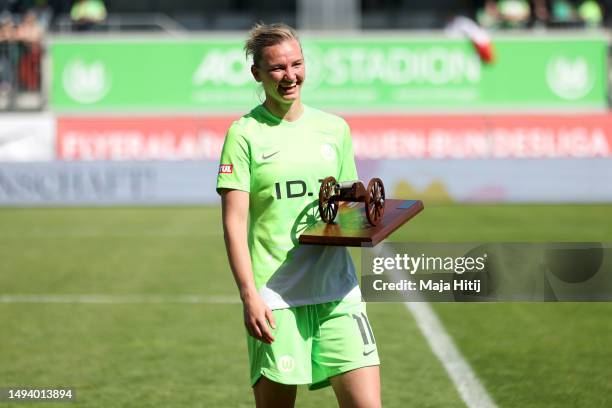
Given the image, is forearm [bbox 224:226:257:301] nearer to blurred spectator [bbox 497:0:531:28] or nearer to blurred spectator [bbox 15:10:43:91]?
blurred spectator [bbox 15:10:43:91]

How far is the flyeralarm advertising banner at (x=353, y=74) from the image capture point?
22578 mm

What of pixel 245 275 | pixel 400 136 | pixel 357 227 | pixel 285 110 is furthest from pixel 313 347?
A: pixel 400 136

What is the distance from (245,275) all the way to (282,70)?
78cm

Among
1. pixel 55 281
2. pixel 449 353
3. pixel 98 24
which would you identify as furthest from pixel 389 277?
pixel 98 24

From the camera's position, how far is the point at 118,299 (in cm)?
1006

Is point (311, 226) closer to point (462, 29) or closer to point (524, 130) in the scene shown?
point (524, 130)

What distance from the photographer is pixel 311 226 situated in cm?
402

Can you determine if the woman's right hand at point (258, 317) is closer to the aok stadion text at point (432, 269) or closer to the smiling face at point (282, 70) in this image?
the aok stadion text at point (432, 269)

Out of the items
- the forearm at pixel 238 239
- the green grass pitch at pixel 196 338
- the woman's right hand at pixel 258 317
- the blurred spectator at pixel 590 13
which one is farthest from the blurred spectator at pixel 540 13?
the woman's right hand at pixel 258 317

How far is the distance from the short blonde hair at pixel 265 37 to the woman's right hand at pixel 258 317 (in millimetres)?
907

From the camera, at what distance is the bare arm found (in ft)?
12.6

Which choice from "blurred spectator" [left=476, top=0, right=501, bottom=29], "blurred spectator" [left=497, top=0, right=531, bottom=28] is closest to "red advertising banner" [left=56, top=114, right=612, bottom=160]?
"blurred spectator" [left=497, top=0, right=531, bottom=28]

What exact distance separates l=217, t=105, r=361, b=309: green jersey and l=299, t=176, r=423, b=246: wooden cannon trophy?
5.0 inches

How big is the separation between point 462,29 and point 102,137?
8.24 metres
